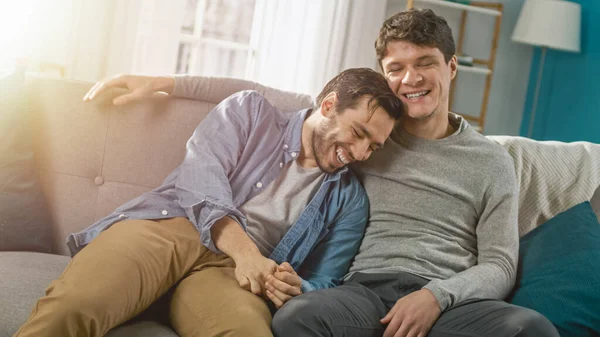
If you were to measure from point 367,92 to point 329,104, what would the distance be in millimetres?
114

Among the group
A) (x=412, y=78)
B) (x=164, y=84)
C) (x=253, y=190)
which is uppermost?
(x=412, y=78)

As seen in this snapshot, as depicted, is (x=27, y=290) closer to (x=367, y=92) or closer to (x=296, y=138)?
(x=296, y=138)

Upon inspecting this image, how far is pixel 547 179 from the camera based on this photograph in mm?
2117

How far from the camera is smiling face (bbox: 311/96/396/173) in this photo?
72.2 inches

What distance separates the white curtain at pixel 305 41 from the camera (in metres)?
3.79

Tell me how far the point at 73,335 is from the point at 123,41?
7.49 feet

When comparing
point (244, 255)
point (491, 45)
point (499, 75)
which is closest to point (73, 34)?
point (244, 255)

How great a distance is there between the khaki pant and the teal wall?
10.4 feet

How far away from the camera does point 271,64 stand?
3.80 meters

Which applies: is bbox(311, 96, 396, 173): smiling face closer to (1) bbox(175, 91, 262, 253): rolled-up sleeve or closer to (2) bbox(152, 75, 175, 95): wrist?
(1) bbox(175, 91, 262, 253): rolled-up sleeve

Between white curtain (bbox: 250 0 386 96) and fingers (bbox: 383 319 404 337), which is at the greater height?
white curtain (bbox: 250 0 386 96)

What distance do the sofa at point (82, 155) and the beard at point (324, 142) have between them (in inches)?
13.5

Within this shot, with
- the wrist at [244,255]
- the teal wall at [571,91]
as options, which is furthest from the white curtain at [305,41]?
the wrist at [244,255]

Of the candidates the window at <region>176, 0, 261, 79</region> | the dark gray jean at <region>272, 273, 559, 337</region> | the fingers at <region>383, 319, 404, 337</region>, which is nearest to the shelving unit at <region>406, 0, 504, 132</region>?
the window at <region>176, 0, 261, 79</region>
